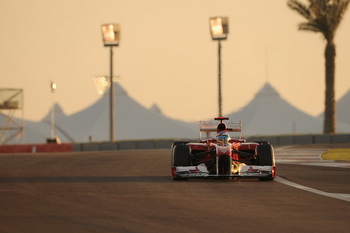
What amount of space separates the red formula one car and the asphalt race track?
28cm

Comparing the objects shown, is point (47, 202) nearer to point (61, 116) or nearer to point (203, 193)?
point (203, 193)

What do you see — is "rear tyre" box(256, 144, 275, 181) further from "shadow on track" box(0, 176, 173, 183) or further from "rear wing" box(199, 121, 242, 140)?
"rear wing" box(199, 121, 242, 140)

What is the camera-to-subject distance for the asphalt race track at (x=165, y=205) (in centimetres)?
1116

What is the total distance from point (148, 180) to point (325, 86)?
1654 inches

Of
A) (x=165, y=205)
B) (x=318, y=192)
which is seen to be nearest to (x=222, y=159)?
(x=318, y=192)

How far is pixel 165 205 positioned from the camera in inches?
550

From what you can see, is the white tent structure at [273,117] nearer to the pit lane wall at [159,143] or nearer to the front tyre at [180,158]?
the pit lane wall at [159,143]

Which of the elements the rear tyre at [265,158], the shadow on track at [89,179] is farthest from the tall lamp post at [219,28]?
the rear tyre at [265,158]

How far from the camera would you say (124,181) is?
65.6 feet

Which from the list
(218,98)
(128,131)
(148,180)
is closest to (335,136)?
(218,98)

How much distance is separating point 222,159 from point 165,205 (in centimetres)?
575

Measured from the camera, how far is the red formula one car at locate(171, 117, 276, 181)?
1964cm

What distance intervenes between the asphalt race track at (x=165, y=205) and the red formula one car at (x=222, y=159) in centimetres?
28

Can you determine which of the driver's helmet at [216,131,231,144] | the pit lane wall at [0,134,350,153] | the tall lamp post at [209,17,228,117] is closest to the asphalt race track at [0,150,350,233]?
the driver's helmet at [216,131,231,144]
